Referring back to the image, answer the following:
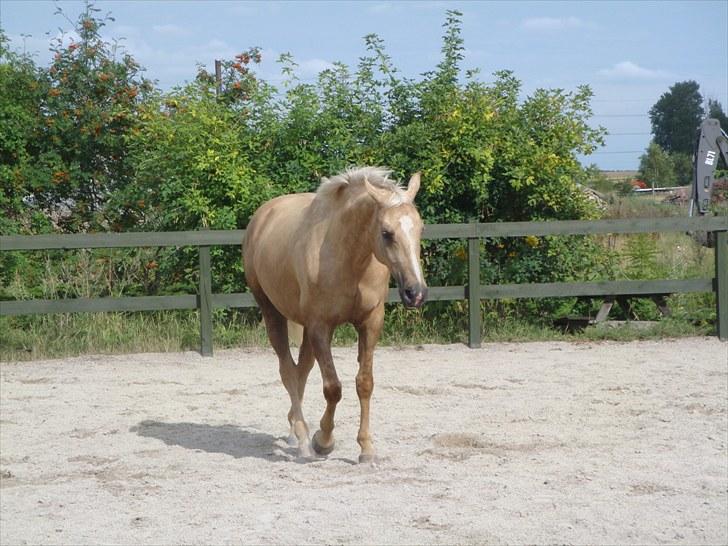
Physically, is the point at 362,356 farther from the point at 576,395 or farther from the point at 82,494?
the point at 576,395

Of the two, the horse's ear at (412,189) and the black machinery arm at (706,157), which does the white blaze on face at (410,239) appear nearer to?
the horse's ear at (412,189)

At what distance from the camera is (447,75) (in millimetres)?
11500

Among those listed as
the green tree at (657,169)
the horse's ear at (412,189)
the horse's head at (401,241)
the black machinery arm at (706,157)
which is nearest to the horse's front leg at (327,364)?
the horse's head at (401,241)

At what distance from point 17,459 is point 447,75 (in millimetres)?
7336

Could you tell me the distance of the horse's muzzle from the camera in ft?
16.4

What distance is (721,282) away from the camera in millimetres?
10742

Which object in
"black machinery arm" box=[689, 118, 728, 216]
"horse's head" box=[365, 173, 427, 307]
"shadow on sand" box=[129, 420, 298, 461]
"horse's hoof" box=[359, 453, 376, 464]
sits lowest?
"shadow on sand" box=[129, 420, 298, 461]

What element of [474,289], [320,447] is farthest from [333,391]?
[474,289]

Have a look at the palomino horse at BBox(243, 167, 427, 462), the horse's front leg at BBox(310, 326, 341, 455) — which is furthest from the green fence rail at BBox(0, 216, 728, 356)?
the horse's front leg at BBox(310, 326, 341, 455)

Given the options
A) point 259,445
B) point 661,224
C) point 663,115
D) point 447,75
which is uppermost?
point 663,115

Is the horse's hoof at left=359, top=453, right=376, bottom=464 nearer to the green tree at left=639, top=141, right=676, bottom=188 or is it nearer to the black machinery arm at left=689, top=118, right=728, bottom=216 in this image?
the black machinery arm at left=689, top=118, right=728, bottom=216

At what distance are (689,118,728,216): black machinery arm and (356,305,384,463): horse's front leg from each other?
1101 centimetres

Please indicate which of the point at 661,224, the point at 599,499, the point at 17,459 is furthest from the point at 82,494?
the point at 661,224

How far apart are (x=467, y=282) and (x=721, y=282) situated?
293 centimetres
